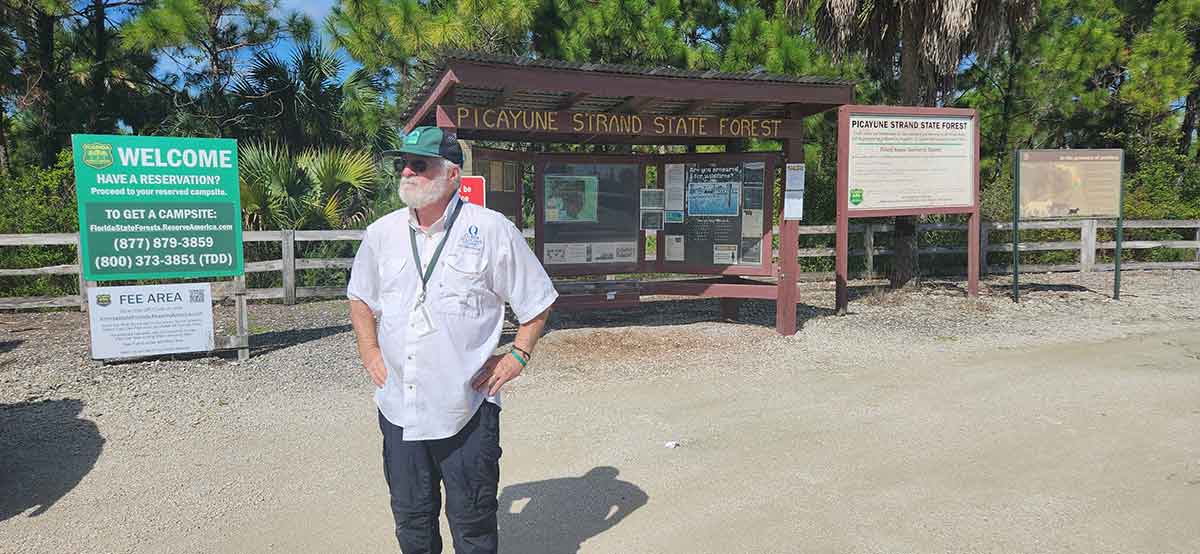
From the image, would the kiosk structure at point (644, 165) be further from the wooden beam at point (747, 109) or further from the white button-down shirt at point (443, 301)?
the white button-down shirt at point (443, 301)

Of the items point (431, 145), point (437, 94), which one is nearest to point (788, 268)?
point (437, 94)

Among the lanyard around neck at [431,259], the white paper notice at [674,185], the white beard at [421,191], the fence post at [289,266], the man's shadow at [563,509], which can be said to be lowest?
the man's shadow at [563,509]

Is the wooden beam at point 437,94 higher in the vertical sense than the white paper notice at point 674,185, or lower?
higher

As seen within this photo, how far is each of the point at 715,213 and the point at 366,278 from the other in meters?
6.75

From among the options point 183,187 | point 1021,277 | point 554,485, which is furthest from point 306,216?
point 1021,277

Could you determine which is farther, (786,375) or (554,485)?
(786,375)

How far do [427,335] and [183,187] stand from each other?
18.1 ft

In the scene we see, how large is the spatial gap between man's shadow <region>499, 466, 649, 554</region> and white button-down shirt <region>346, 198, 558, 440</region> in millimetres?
1032

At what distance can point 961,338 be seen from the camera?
825 centimetres

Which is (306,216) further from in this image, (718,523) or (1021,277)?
(1021,277)

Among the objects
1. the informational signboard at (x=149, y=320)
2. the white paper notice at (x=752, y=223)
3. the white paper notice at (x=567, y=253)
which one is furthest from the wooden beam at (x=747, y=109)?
the informational signboard at (x=149, y=320)

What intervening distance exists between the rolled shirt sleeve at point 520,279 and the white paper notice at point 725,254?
21.3 ft

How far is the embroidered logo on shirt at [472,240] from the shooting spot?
272cm

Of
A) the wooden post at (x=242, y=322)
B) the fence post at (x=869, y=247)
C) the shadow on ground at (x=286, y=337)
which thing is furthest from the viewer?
the fence post at (x=869, y=247)
